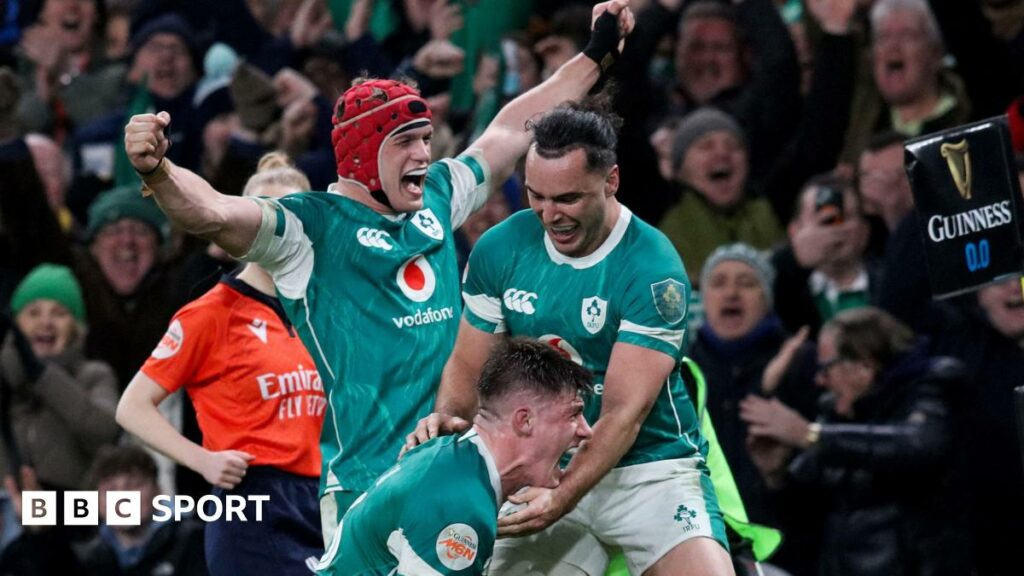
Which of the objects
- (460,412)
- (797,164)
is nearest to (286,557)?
(460,412)

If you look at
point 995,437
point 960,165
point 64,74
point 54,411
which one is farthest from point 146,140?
point 64,74

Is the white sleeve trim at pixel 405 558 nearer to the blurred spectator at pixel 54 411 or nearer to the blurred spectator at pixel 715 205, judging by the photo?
the blurred spectator at pixel 715 205

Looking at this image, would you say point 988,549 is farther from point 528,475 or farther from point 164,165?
point 164,165

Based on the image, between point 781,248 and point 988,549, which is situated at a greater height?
point 781,248

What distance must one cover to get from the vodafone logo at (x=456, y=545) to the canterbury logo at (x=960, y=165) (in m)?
2.21

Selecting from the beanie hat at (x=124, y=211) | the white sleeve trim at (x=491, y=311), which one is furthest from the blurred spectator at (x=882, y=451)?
the beanie hat at (x=124, y=211)

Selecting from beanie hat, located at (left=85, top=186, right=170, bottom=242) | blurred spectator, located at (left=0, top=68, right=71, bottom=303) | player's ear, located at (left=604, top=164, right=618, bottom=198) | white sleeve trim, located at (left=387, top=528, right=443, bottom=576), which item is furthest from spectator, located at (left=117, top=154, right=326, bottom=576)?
blurred spectator, located at (left=0, top=68, right=71, bottom=303)

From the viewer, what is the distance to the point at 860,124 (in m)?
9.86

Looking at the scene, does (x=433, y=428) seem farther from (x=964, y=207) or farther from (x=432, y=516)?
(x=964, y=207)

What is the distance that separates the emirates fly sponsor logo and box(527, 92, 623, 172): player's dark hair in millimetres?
1664

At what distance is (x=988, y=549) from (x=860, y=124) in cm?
253

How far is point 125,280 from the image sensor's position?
1072 cm

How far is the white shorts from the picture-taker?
6.21 metres

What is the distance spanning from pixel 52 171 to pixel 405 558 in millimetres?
6851
